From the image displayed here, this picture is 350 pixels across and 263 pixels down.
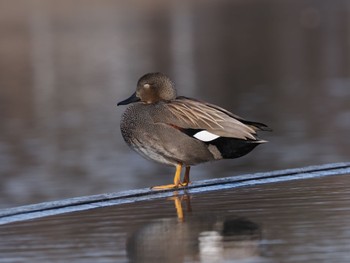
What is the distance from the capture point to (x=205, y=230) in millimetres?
5449

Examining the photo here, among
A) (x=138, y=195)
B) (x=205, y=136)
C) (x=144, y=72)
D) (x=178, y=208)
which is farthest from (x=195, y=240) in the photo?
(x=144, y=72)

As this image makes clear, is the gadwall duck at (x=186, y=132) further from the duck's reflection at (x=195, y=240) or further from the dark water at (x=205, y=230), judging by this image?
the duck's reflection at (x=195, y=240)

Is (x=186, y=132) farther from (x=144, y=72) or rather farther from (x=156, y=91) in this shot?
(x=144, y=72)

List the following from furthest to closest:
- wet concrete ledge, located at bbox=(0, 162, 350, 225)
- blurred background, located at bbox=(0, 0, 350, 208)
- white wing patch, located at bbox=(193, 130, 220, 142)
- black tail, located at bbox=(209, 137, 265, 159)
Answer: blurred background, located at bbox=(0, 0, 350, 208) → white wing patch, located at bbox=(193, 130, 220, 142) → black tail, located at bbox=(209, 137, 265, 159) → wet concrete ledge, located at bbox=(0, 162, 350, 225)

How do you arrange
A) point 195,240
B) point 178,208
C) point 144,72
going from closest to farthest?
point 195,240
point 178,208
point 144,72

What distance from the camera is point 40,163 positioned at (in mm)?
12656

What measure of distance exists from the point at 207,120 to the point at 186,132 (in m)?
0.17

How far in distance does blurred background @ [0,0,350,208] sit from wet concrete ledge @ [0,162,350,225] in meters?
3.12

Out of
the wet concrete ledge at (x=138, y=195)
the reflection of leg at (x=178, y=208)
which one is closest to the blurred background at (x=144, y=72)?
the wet concrete ledge at (x=138, y=195)

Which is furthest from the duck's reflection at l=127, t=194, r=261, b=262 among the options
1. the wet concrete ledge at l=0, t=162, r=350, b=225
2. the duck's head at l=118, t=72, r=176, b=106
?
the duck's head at l=118, t=72, r=176, b=106

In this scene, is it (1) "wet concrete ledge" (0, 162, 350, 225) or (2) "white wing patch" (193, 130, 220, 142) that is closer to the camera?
(1) "wet concrete ledge" (0, 162, 350, 225)

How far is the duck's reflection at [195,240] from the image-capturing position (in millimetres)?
4891

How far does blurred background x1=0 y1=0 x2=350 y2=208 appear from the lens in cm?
1157

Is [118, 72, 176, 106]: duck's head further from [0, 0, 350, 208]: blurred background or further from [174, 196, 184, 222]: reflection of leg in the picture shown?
[0, 0, 350, 208]: blurred background
